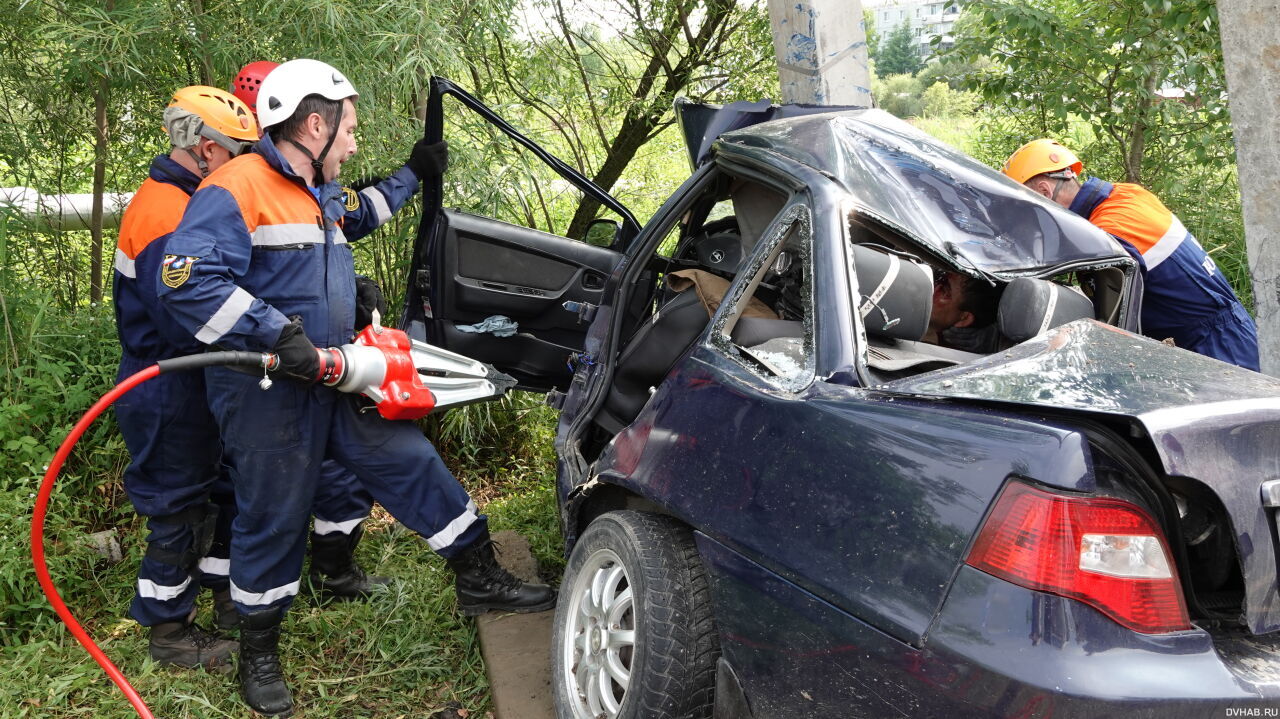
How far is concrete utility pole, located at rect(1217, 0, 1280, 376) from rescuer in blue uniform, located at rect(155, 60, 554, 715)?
2.87m

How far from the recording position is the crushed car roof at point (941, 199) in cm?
236

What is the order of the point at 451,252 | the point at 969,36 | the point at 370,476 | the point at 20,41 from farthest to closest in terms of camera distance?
1. the point at 969,36
2. the point at 20,41
3. the point at 451,252
4. the point at 370,476

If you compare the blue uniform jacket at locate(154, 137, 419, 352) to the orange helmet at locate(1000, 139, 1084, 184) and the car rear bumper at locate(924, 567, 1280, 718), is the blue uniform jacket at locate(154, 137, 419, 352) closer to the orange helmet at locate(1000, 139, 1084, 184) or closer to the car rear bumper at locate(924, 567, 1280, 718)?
the car rear bumper at locate(924, 567, 1280, 718)

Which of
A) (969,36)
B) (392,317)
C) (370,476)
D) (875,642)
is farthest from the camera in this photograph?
(969,36)

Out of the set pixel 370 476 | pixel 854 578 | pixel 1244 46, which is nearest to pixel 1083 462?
pixel 854 578

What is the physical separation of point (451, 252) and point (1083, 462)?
101 inches

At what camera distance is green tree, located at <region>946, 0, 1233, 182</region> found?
18.2ft

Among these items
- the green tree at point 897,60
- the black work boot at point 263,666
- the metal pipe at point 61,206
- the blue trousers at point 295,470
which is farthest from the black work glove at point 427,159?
the green tree at point 897,60

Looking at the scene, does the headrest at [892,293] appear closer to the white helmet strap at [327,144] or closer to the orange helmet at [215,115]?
the white helmet strap at [327,144]

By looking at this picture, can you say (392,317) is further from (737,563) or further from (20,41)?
(737,563)

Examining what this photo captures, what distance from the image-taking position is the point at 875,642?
1618 mm

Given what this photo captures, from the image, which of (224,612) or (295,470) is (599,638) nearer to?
(295,470)

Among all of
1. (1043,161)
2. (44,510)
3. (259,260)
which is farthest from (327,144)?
(1043,161)

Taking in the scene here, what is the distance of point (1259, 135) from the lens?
3256mm
